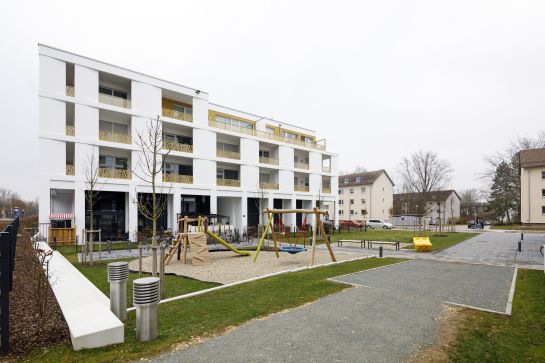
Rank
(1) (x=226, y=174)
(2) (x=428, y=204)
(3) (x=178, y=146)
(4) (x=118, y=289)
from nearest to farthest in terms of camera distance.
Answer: (4) (x=118, y=289) < (3) (x=178, y=146) < (1) (x=226, y=174) < (2) (x=428, y=204)

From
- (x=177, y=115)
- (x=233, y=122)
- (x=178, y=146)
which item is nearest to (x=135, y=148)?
(x=178, y=146)

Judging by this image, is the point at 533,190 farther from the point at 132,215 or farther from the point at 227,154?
the point at 132,215

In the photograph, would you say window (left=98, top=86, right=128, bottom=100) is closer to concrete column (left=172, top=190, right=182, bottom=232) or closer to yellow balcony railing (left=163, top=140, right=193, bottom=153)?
yellow balcony railing (left=163, top=140, right=193, bottom=153)

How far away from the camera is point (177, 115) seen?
29062mm

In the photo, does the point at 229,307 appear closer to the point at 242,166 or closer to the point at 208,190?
the point at 208,190

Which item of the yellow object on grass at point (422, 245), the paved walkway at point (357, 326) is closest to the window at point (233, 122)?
the yellow object on grass at point (422, 245)

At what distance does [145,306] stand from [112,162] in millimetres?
24643

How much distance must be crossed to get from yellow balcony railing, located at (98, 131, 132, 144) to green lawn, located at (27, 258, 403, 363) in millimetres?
20903

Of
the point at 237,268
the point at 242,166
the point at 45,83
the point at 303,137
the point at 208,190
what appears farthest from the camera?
the point at 303,137

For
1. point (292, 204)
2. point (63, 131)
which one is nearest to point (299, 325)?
point (63, 131)

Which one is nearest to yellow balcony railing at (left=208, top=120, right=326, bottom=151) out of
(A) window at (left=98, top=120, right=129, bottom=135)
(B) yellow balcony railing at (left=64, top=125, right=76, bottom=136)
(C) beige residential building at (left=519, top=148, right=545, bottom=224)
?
(A) window at (left=98, top=120, right=129, bottom=135)

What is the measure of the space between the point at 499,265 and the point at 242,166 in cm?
2499

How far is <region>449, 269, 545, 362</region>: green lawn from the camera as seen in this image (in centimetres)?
456

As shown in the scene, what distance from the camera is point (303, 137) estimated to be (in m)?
44.1
